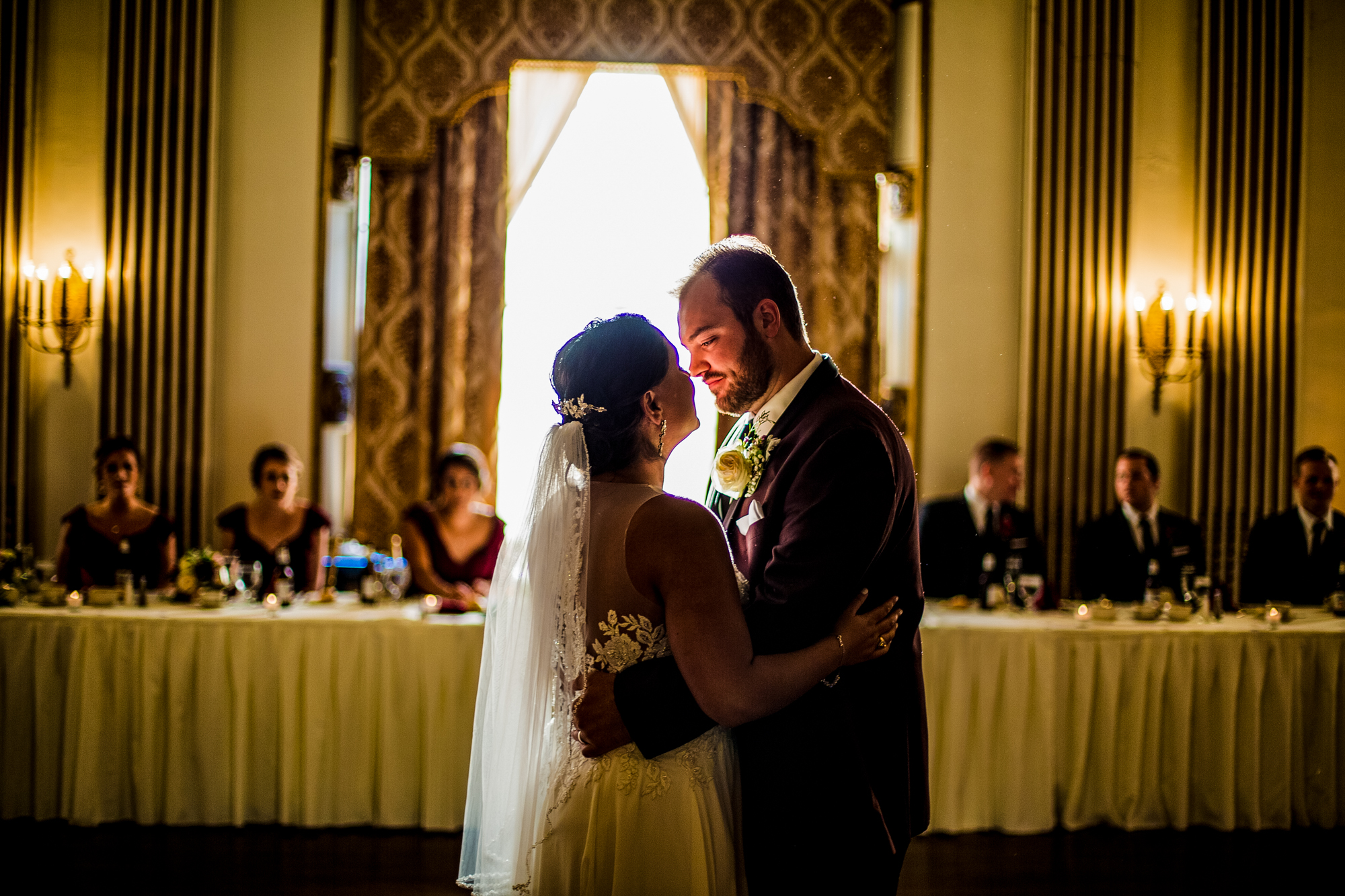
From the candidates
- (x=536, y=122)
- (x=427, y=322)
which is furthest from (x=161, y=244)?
(x=536, y=122)

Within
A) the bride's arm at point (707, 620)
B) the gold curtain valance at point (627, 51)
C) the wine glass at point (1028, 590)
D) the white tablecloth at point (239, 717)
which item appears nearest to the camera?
the bride's arm at point (707, 620)

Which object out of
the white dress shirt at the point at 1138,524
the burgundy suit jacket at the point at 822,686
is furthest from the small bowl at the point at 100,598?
the white dress shirt at the point at 1138,524

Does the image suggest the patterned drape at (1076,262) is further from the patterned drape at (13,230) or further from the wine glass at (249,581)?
the patterned drape at (13,230)

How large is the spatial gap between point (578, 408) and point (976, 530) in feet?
12.2

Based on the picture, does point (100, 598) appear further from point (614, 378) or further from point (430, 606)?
point (614, 378)

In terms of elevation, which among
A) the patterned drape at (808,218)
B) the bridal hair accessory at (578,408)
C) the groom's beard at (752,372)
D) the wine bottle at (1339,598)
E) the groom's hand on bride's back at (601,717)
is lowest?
the wine bottle at (1339,598)

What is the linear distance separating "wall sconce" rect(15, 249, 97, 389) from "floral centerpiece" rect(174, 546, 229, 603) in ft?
7.41

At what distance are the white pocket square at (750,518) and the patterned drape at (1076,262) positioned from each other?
14.6 feet

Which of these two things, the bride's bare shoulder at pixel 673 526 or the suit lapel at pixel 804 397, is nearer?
the bride's bare shoulder at pixel 673 526

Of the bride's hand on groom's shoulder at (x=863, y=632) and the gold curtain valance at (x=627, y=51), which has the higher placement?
the gold curtain valance at (x=627, y=51)

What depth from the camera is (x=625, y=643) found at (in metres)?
1.79

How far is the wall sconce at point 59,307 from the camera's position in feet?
18.9

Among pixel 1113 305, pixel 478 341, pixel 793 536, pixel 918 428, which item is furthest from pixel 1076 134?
pixel 793 536

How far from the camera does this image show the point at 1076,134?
5949 mm
